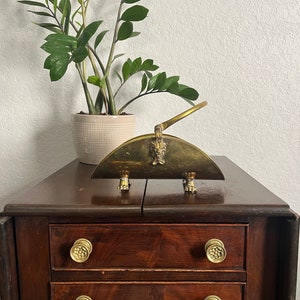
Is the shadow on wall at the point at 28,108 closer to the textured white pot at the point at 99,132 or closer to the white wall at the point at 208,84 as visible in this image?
the white wall at the point at 208,84

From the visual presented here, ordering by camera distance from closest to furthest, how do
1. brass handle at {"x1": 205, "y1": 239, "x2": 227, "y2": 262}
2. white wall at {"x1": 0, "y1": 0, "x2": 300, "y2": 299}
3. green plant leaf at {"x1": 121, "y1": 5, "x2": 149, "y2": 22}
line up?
brass handle at {"x1": 205, "y1": 239, "x2": 227, "y2": 262} < green plant leaf at {"x1": 121, "y1": 5, "x2": 149, "y2": 22} < white wall at {"x1": 0, "y1": 0, "x2": 300, "y2": 299}

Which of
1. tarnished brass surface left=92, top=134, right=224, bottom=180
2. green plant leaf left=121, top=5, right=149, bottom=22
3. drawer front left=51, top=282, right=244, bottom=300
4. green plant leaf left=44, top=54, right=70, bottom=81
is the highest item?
green plant leaf left=121, top=5, right=149, bottom=22

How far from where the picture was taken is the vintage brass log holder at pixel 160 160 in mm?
692

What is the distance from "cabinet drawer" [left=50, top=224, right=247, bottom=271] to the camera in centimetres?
65

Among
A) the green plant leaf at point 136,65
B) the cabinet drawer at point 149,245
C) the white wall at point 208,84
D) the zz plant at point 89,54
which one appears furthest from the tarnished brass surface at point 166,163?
the white wall at point 208,84

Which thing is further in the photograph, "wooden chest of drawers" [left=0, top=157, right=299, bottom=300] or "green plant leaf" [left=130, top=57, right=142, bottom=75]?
"green plant leaf" [left=130, top=57, right=142, bottom=75]

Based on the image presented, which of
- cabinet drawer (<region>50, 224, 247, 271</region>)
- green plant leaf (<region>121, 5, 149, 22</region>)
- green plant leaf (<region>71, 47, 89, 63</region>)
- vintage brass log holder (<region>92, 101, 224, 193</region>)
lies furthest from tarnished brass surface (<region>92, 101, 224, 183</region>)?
green plant leaf (<region>121, 5, 149, 22</region>)

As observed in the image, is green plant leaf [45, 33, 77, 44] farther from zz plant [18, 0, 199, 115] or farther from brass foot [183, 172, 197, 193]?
brass foot [183, 172, 197, 193]

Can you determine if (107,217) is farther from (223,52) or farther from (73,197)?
(223,52)

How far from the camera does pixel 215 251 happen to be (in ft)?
2.10

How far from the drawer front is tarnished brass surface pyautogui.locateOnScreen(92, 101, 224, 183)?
19 cm

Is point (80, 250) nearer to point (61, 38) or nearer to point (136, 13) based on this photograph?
point (61, 38)

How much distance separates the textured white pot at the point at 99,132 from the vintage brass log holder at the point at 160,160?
231 mm

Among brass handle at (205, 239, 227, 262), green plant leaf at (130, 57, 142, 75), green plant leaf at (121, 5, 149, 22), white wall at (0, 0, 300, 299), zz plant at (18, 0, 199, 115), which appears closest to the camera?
brass handle at (205, 239, 227, 262)
